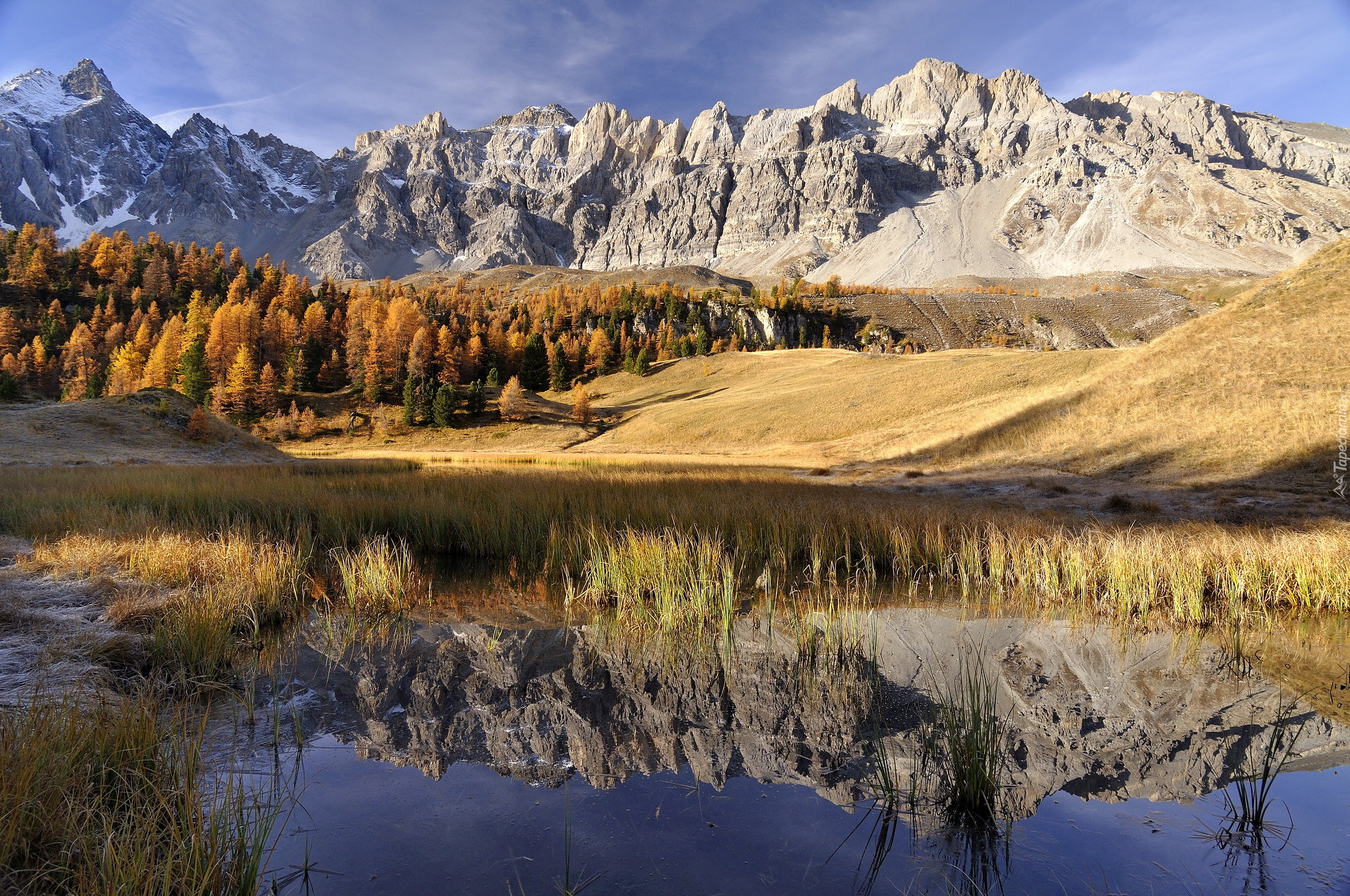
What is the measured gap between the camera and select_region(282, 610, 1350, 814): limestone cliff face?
4.99 m

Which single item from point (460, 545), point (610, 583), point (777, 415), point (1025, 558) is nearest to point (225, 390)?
point (777, 415)

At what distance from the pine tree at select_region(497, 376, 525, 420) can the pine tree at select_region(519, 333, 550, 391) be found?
2344 centimetres

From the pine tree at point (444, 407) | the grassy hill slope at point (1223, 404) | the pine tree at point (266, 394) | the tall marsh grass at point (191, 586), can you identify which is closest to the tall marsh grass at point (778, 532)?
the tall marsh grass at point (191, 586)

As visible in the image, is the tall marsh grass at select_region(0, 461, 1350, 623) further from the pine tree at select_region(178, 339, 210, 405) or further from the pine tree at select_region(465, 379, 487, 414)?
the pine tree at select_region(178, 339, 210, 405)

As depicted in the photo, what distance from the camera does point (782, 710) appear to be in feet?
19.4

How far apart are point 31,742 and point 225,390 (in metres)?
78.6

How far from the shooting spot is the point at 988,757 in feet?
14.8

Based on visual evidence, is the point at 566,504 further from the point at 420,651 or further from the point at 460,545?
the point at 420,651

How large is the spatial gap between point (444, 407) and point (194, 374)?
28255 mm

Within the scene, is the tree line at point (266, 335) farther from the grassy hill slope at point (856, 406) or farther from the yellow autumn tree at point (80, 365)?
the grassy hill slope at point (856, 406)

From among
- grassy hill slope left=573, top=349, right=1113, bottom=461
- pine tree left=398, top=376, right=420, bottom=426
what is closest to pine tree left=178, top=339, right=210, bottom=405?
pine tree left=398, top=376, right=420, bottom=426

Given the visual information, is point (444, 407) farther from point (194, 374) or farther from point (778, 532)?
point (778, 532)

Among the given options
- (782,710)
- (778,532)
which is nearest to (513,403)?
(778,532)

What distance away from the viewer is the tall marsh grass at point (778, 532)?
31.9 feet
